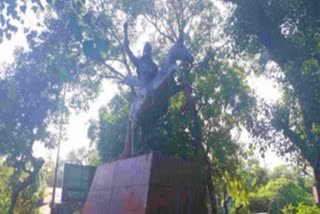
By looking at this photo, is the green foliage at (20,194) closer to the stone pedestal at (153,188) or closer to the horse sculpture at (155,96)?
the stone pedestal at (153,188)

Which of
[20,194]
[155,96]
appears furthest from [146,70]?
[20,194]

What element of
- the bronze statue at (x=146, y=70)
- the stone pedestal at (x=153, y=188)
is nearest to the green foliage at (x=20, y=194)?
the stone pedestal at (x=153, y=188)

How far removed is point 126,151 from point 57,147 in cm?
982

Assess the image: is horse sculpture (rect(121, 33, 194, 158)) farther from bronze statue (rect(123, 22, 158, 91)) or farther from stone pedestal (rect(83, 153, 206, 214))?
stone pedestal (rect(83, 153, 206, 214))

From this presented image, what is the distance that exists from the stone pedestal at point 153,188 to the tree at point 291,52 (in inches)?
110

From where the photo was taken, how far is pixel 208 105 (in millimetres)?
13703

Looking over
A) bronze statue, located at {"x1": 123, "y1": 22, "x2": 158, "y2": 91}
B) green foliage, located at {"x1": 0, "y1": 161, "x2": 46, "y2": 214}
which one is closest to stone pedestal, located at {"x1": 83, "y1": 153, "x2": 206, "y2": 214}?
bronze statue, located at {"x1": 123, "y1": 22, "x2": 158, "y2": 91}

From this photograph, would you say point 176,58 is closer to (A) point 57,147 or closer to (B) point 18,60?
(B) point 18,60

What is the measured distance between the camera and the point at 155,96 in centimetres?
→ 804

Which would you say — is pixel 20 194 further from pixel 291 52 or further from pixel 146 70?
pixel 291 52

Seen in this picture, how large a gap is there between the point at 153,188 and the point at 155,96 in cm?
206

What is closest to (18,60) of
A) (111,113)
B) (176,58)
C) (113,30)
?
(113,30)

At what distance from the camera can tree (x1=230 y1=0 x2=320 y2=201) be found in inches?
315

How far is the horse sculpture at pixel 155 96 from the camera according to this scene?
311 inches
